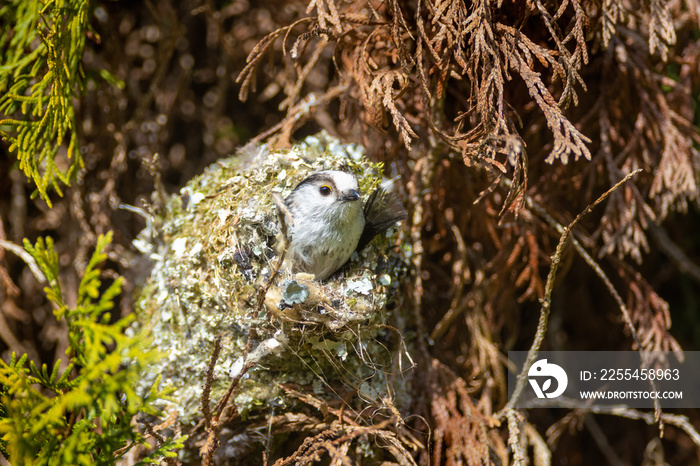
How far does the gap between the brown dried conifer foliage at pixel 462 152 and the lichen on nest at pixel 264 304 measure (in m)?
0.13

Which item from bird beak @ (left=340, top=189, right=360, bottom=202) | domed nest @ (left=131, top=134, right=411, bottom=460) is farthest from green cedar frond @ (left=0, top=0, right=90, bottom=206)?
bird beak @ (left=340, top=189, right=360, bottom=202)

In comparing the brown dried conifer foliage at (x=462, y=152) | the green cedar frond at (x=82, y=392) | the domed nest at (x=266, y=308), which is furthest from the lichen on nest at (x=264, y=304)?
the green cedar frond at (x=82, y=392)

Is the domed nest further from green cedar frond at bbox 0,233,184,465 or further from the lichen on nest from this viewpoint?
green cedar frond at bbox 0,233,184,465

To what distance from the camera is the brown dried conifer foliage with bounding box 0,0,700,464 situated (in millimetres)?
1698

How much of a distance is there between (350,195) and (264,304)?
0.49 m

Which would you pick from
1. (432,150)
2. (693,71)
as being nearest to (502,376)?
(432,150)

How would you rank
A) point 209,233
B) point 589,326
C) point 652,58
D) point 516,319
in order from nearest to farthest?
point 209,233
point 652,58
point 516,319
point 589,326

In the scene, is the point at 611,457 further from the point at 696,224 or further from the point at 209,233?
the point at 209,233

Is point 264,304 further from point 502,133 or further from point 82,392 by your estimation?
point 502,133

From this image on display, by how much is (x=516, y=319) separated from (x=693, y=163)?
98 cm

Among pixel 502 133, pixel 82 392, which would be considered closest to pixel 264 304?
pixel 82 392

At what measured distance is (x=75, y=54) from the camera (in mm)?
1860

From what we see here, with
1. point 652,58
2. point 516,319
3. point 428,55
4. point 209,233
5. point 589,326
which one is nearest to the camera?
point 428,55

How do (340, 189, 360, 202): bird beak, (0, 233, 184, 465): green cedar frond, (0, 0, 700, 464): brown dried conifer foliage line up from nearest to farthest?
(0, 233, 184, 465): green cedar frond, (0, 0, 700, 464): brown dried conifer foliage, (340, 189, 360, 202): bird beak
